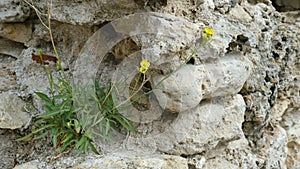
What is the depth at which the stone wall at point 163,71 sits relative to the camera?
118 cm

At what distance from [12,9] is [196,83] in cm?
73

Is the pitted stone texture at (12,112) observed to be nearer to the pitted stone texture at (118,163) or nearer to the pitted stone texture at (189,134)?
the pitted stone texture at (118,163)

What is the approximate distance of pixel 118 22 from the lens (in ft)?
3.96

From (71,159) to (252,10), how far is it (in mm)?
950

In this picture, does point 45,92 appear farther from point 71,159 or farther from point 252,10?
point 252,10

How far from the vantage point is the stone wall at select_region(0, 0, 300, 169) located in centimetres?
118

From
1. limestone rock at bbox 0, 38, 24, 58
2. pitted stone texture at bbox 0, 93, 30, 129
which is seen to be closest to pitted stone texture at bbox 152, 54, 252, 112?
pitted stone texture at bbox 0, 93, 30, 129

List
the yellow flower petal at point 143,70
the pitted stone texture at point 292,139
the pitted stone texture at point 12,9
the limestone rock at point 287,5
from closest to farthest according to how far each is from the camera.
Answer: the yellow flower petal at point 143,70 < the pitted stone texture at point 12,9 < the pitted stone texture at point 292,139 < the limestone rock at point 287,5

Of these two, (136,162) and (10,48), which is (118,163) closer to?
(136,162)

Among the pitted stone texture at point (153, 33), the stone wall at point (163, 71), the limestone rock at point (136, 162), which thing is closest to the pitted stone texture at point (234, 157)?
the stone wall at point (163, 71)

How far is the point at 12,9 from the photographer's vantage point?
53.6 inches

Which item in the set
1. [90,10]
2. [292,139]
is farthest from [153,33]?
[292,139]

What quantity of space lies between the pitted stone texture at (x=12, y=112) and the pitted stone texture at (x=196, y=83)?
478 millimetres

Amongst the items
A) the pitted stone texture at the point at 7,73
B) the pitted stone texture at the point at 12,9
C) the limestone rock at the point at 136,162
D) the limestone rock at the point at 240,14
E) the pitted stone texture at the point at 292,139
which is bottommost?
the pitted stone texture at the point at 292,139
